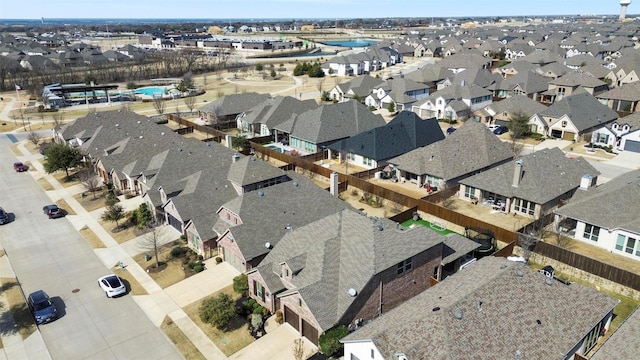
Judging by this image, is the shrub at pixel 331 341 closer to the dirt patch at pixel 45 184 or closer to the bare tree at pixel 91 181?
the bare tree at pixel 91 181

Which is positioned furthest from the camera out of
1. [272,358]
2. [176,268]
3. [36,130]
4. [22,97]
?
[22,97]

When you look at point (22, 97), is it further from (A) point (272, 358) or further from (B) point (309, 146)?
(A) point (272, 358)

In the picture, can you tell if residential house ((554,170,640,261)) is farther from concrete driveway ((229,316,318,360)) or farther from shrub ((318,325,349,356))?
concrete driveway ((229,316,318,360))

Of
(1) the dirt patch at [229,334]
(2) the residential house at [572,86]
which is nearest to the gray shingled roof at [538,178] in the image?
(1) the dirt patch at [229,334]

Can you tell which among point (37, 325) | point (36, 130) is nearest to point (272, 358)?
point (37, 325)

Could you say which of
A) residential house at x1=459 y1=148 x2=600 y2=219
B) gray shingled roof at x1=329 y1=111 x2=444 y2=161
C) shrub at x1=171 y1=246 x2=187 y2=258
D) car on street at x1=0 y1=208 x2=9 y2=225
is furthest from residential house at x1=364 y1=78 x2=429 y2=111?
car on street at x1=0 y1=208 x2=9 y2=225
